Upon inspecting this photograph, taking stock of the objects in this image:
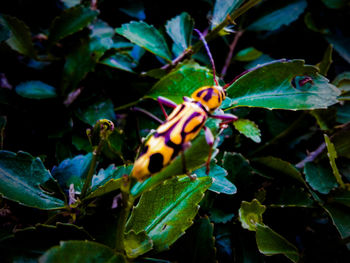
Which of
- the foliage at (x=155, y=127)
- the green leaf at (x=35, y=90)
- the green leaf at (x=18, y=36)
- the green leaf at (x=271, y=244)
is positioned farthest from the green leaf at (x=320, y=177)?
the green leaf at (x=18, y=36)

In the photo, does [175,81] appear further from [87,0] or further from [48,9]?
[48,9]

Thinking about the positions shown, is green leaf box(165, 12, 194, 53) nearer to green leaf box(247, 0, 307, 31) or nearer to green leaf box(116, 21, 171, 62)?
green leaf box(116, 21, 171, 62)

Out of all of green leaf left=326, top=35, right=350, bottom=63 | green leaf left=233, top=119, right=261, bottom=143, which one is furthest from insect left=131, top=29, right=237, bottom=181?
→ green leaf left=326, top=35, right=350, bottom=63

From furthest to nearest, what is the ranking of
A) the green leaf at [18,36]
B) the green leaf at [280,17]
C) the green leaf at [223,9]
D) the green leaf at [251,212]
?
the green leaf at [280,17]
the green leaf at [18,36]
the green leaf at [223,9]
the green leaf at [251,212]

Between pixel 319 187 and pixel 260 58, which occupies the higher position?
pixel 260 58

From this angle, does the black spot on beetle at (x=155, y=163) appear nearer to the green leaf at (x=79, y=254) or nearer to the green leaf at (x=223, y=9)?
the green leaf at (x=79, y=254)

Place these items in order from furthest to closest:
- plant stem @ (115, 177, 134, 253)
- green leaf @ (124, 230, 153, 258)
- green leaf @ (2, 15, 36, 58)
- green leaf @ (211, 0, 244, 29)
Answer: green leaf @ (2, 15, 36, 58)
green leaf @ (211, 0, 244, 29)
green leaf @ (124, 230, 153, 258)
plant stem @ (115, 177, 134, 253)

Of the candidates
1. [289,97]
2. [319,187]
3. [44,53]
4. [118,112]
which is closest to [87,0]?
[44,53]
